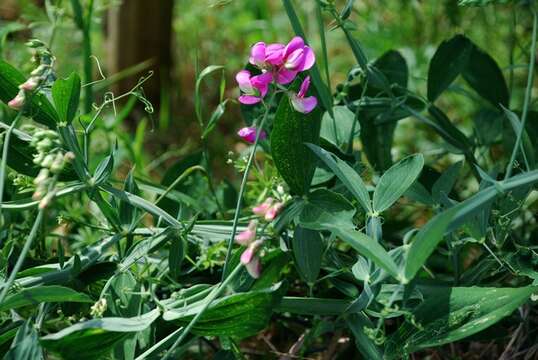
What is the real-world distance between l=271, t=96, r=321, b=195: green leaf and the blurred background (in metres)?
0.90

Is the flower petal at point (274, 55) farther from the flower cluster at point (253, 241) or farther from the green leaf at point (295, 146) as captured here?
the flower cluster at point (253, 241)

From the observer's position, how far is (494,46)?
6.56 ft

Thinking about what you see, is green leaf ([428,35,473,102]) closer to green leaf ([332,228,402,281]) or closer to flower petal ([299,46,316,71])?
flower petal ([299,46,316,71])

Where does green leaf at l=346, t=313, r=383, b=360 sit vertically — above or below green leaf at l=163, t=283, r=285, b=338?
below

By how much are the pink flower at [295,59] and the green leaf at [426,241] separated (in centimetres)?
25

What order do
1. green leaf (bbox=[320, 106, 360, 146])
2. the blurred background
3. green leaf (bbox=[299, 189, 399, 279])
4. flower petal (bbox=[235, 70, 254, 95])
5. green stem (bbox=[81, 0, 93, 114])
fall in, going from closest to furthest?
green leaf (bbox=[299, 189, 399, 279])
flower petal (bbox=[235, 70, 254, 95])
green leaf (bbox=[320, 106, 360, 146])
green stem (bbox=[81, 0, 93, 114])
the blurred background

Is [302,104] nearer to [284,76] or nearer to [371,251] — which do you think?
[284,76]

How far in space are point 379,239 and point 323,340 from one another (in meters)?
0.37

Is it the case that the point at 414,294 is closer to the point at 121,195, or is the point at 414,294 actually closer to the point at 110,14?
the point at 121,195

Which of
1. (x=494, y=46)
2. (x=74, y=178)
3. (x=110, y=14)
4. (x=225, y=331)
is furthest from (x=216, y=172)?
(x=225, y=331)

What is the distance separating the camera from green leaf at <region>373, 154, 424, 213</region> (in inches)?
33.4

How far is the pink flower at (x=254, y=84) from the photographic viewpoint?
89cm

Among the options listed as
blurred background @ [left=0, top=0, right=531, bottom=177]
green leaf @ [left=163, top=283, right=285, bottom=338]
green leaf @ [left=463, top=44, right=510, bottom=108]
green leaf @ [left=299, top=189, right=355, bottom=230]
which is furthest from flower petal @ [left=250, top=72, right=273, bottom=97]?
blurred background @ [left=0, top=0, right=531, bottom=177]

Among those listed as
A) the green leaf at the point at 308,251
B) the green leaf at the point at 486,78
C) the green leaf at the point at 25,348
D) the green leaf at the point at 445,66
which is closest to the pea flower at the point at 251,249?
the green leaf at the point at 308,251
